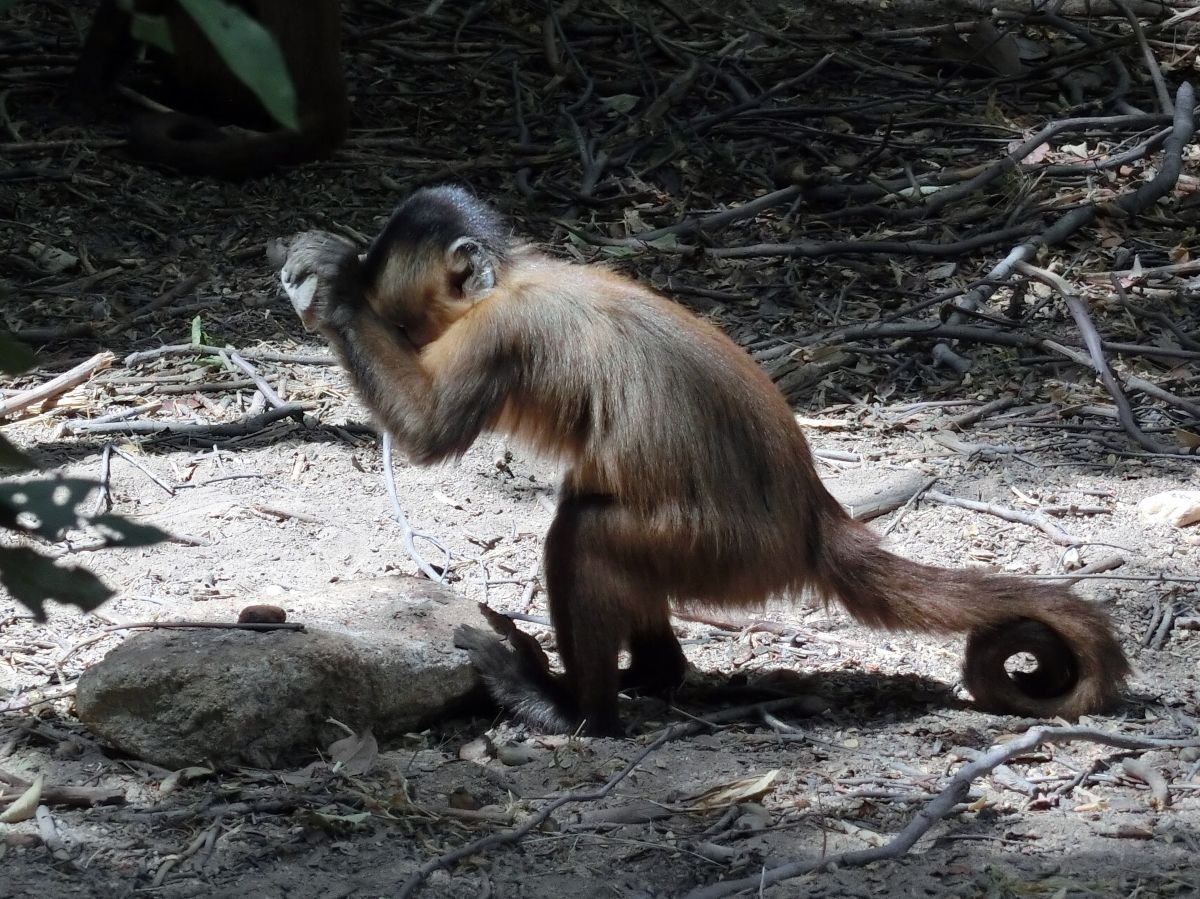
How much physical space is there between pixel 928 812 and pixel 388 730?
1.63 metres

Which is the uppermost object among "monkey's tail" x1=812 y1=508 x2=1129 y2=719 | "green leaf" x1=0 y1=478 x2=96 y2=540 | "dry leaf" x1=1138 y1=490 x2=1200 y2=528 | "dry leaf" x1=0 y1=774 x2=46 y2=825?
"green leaf" x1=0 y1=478 x2=96 y2=540

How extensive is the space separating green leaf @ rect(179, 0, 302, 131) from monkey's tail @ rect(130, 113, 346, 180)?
779cm

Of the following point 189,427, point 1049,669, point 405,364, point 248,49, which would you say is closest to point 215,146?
point 189,427

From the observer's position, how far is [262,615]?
4.25 metres

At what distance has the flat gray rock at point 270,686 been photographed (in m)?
3.84

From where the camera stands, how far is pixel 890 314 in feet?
24.5

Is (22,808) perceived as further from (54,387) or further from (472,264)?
(54,387)

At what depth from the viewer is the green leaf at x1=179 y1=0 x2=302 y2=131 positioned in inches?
45.8

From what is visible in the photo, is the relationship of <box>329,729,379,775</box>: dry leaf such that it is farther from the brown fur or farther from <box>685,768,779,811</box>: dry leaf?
the brown fur

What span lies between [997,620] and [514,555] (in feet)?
6.90

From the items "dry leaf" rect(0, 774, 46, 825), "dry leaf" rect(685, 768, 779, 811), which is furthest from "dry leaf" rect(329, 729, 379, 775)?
"dry leaf" rect(685, 768, 779, 811)

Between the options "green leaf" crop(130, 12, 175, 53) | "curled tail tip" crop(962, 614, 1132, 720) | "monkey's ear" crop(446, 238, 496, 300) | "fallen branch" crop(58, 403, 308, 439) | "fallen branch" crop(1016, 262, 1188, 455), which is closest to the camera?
"green leaf" crop(130, 12, 175, 53)

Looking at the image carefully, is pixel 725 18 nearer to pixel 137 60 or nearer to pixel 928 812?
pixel 137 60

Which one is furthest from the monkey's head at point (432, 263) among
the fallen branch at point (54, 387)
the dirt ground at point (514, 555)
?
the fallen branch at point (54, 387)
